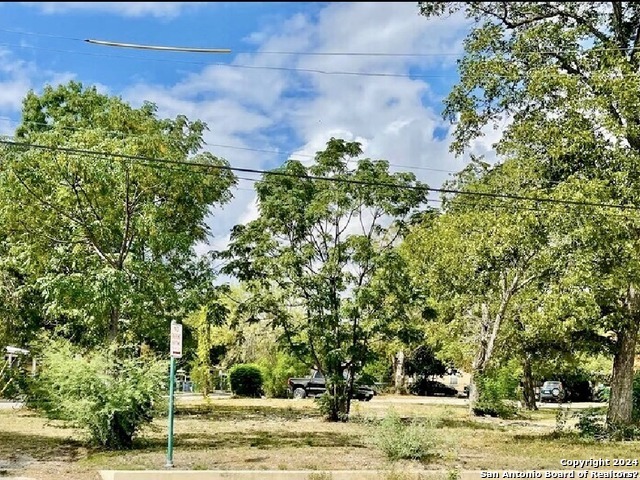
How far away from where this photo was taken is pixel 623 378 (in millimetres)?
15281

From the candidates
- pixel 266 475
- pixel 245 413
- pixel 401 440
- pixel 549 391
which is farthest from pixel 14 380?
pixel 549 391

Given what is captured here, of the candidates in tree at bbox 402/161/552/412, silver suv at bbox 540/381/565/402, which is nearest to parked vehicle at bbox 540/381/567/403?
silver suv at bbox 540/381/565/402

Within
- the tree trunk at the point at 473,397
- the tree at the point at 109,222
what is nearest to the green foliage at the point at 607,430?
the tree trunk at the point at 473,397

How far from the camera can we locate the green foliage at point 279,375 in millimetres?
32688

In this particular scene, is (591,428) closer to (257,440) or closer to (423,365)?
(257,440)

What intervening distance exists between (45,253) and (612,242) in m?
12.3

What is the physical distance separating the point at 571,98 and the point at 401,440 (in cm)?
788

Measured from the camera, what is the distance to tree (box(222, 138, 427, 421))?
18781mm

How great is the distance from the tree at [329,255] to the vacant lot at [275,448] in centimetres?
224

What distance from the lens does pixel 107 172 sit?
14305 millimetres

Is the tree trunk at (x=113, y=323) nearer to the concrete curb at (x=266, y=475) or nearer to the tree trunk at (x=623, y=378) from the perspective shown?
the concrete curb at (x=266, y=475)

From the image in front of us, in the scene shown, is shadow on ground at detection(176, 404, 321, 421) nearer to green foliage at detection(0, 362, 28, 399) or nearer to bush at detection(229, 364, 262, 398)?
green foliage at detection(0, 362, 28, 399)

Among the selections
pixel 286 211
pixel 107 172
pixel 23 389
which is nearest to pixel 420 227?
pixel 286 211

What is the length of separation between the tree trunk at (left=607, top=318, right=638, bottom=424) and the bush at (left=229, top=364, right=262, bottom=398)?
20.8 meters
